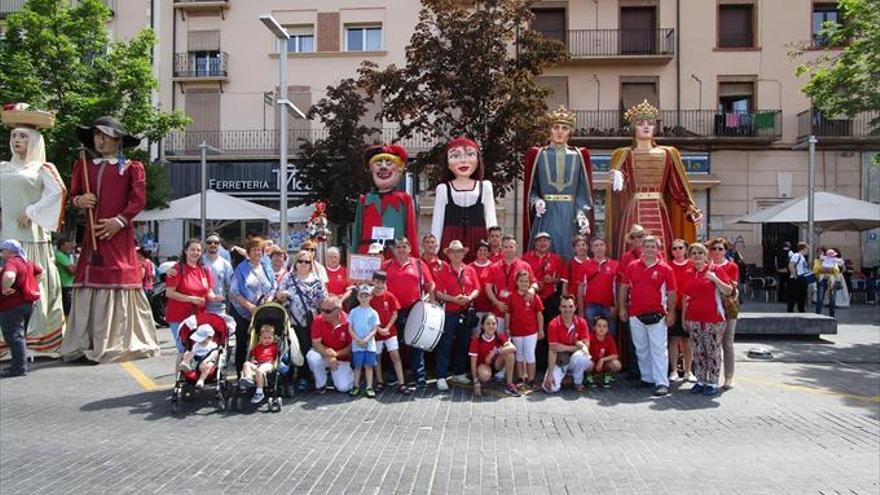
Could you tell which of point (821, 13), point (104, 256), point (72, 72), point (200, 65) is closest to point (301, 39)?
point (200, 65)

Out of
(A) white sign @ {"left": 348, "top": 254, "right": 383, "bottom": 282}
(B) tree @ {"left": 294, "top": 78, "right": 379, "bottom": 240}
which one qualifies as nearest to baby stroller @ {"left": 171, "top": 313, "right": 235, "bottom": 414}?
(A) white sign @ {"left": 348, "top": 254, "right": 383, "bottom": 282}

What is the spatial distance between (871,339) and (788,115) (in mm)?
15814

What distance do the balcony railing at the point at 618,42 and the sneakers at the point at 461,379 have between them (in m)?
20.7

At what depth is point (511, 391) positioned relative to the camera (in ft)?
26.1

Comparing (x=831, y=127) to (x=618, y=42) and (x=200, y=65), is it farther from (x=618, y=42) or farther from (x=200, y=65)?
(x=200, y=65)

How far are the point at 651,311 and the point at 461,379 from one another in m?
2.21

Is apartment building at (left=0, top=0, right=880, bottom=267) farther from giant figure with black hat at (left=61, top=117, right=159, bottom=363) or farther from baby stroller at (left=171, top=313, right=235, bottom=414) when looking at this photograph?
baby stroller at (left=171, top=313, right=235, bottom=414)

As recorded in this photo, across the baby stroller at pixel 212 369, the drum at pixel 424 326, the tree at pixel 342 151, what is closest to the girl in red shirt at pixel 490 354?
the drum at pixel 424 326

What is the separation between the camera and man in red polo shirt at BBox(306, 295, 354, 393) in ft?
25.8

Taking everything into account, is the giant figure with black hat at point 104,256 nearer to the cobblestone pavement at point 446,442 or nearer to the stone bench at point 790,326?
the cobblestone pavement at point 446,442

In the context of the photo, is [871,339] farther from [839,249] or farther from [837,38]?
[839,249]

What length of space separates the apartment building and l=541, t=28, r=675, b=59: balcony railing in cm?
5

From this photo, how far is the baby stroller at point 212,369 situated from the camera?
7.16m

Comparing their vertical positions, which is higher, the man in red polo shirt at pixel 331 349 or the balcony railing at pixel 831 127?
the balcony railing at pixel 831 127
